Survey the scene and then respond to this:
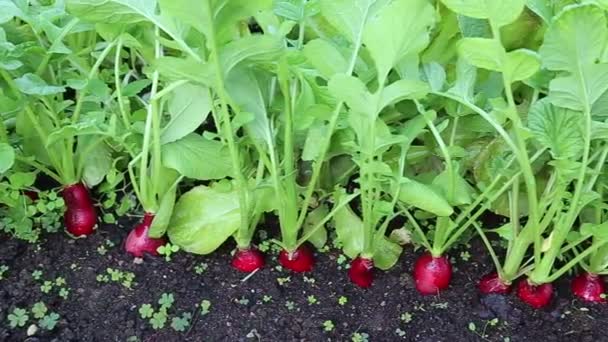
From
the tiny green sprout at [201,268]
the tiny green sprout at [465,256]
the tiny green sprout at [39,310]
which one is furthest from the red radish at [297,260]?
the tiny green sprout at [39,310]

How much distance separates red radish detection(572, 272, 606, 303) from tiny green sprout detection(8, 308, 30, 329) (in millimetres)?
753

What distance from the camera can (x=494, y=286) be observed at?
1050 millimetres

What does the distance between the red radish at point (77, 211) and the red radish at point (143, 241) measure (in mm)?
73

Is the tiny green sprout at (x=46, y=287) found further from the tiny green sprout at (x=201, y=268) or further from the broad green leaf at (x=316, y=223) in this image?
the broad green leaf at (x=316, y=223)

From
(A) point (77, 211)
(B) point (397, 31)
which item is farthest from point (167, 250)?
(B) point (397, 31)

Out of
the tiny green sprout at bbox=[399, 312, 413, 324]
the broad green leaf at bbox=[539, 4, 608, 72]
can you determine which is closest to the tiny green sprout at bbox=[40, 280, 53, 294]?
the tiny green sprout at bbox=[399, 312, 413, 324]

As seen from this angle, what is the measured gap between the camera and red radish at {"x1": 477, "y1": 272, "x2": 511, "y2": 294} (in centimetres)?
105

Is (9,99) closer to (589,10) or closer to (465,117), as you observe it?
(465,117)

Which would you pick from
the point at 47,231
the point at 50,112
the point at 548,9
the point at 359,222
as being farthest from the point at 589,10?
the point at 47,231

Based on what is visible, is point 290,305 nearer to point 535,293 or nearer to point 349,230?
point 349,230

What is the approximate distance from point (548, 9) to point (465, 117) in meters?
0.19

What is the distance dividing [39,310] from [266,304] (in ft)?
1.00

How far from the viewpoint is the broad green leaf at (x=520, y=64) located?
78 centimetres

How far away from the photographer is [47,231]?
112 cm
